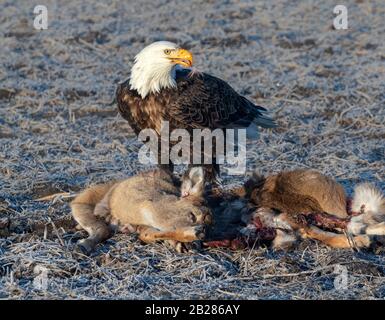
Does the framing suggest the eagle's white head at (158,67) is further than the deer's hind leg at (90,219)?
Yes

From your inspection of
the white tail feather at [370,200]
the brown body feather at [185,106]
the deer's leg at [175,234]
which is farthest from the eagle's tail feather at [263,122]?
the deer's leg at [175,234]

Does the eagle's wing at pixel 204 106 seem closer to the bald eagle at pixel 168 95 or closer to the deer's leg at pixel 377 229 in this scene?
the bald eagle at pixel 168 95

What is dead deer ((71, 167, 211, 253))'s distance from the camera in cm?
568

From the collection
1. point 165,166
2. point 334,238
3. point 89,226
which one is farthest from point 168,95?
point 334,238

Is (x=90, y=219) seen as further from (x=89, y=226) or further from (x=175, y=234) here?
(x=175, y=234)

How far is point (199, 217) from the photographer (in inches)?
224

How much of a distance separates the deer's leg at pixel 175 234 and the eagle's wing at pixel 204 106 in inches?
45.7

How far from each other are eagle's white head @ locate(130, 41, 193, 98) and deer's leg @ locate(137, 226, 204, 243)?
4.38 feet

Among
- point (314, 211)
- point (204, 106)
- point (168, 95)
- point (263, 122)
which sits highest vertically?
point (168, 95)

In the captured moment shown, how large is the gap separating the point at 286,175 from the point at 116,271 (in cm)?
147

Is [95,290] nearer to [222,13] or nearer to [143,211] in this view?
[143,211]

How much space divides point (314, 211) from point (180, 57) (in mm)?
1668

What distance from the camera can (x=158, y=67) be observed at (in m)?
6.64

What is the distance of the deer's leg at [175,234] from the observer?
18.4 feet
